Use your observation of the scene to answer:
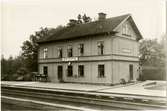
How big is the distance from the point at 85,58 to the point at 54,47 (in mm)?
5002

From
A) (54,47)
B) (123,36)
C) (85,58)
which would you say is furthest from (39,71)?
(123,36)

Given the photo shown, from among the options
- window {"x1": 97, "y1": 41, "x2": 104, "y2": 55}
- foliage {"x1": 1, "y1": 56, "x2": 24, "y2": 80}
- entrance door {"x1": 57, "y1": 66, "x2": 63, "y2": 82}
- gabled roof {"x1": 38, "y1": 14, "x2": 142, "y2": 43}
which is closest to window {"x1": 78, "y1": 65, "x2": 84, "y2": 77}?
window {"x1": 97, "y1": 41, "x2": 104, "y2": 55}

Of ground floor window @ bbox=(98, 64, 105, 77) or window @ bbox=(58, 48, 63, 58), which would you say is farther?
window @ bbox=(58, 48, 63, 58)

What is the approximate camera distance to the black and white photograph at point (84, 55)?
7250 millimetres

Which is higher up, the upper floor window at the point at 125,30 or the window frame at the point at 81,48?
the upper floor window at the point at 125,30

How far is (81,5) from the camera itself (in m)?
7.40

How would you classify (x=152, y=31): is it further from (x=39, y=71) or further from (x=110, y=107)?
(x=39, y=71)

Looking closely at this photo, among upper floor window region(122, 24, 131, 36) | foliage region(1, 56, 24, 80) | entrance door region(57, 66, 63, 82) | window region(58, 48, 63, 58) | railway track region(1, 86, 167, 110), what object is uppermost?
upper floor window region(122, 24, 131, 36)

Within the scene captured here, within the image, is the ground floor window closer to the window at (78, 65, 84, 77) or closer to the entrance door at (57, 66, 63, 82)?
the window at (78, 65, 84, 77)

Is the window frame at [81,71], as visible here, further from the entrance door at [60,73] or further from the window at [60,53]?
the window at [60,53]

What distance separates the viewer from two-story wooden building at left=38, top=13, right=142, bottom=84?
20.0 meters

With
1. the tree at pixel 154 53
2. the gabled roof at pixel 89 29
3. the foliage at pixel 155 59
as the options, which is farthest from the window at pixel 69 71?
the tree at pixel 154 53

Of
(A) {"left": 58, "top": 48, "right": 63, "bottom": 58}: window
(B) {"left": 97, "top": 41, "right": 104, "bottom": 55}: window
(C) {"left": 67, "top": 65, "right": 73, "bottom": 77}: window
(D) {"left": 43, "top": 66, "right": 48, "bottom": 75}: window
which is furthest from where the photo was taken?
(D) {"left": 43, "top": 66, "right": 48, "bottom": 75}: window

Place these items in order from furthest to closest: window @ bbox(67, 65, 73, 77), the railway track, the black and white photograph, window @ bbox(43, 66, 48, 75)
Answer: window @ bbox(43, 66, 48, 75)
window @ bbox(67, 65, 73, 77)
the railway track
the black and white photograph
